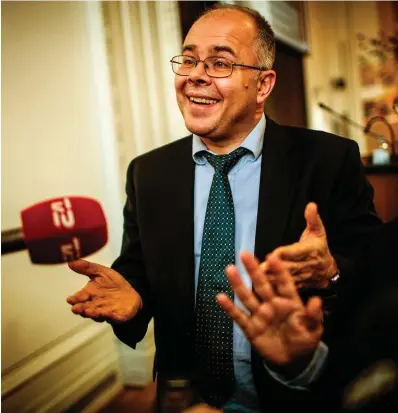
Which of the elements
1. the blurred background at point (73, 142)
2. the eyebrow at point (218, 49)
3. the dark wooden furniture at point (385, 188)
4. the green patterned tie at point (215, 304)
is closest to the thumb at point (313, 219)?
the green patterned tie at point (215, 304)

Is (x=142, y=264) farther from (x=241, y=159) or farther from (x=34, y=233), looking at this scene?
(x=34, y=233)

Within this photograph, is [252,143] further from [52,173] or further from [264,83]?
[52,173]

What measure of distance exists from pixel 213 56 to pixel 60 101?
2.38ft

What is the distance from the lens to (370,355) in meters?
0.74

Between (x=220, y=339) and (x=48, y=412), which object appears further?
(x=48, y=412)

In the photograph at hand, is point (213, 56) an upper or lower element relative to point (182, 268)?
upper

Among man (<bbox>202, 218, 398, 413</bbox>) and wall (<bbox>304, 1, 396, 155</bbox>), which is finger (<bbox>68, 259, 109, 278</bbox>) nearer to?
man (<bbox>202, 218, 398, 413</bbox>)

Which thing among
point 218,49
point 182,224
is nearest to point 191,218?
point 182,224

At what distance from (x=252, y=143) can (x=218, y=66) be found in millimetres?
201

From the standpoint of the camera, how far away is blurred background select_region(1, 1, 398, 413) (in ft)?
4.78

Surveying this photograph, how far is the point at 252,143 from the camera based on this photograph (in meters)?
→ 1.14

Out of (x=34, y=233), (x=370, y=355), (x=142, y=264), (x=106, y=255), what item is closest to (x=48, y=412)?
(x=106, y=255)

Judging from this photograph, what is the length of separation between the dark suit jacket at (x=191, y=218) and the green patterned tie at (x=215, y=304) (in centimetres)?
3

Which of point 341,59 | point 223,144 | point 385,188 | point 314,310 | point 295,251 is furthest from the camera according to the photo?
point 341,59
